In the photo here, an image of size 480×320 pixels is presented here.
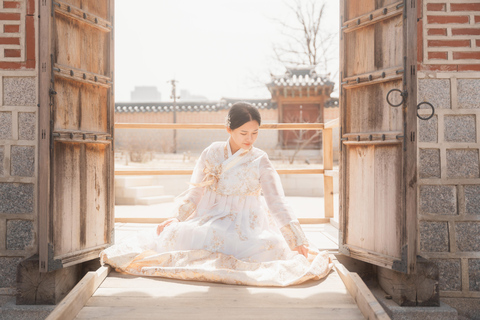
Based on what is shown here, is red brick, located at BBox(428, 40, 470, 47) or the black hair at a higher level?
red brick, located at BBox(428, 40, 470, 47)

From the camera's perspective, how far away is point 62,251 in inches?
101

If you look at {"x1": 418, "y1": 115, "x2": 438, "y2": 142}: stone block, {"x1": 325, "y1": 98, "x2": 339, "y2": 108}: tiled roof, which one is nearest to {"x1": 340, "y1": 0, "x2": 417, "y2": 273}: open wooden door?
{"x1": 418, "y1": 115, "x2": 438, "y2": 142}: stone block

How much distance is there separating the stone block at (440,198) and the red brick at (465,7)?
1.33m

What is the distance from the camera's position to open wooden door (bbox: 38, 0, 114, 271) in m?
2.37

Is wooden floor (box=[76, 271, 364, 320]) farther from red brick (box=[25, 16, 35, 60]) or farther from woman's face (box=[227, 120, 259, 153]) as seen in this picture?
red brick (box=[25, 16, 35, 60])

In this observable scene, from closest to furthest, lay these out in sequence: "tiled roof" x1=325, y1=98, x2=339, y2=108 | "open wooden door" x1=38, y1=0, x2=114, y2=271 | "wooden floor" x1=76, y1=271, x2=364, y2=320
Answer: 1. "wooden floor" x1=76, y1=271, x2=364, y2=320
2. "open wooden door" x1=38, y1=0, x2=114, y2=271
3. "tiled roof" x1=325, y1=98, x2=339, y2=108

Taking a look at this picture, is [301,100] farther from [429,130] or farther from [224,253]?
[224,253]

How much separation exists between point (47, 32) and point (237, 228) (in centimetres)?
171

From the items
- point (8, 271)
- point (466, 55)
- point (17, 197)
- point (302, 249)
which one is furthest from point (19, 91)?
point (466, 55)

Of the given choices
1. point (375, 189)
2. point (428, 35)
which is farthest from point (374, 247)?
point (428, 35)

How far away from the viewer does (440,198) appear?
9.61 ft

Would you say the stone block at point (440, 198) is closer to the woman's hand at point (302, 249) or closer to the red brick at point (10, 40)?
the woman's hand at point (302, 249)

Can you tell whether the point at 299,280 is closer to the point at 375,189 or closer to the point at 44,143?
the point at 375,189

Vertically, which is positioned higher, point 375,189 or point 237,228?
point 375,189
